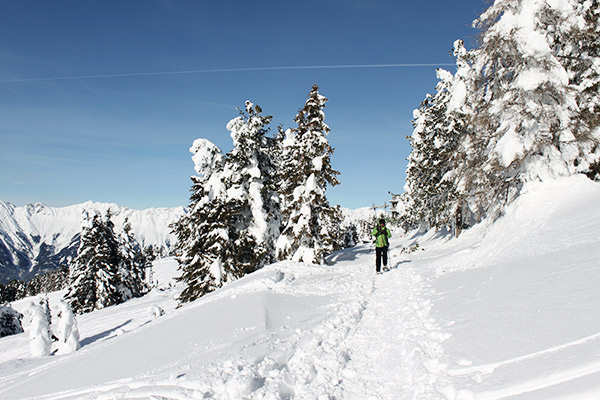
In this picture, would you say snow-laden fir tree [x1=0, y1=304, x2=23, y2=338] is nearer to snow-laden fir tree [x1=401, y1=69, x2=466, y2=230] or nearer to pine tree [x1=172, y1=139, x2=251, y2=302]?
pine tree [x1=172, y1=139, x2=251, y2=302]

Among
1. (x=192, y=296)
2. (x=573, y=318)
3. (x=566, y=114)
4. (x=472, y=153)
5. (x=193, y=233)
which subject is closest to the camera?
(x=573, y=318)

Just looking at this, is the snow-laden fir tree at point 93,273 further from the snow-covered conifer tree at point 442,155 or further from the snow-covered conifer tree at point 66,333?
the snow-covered conifer tree at point 442,155

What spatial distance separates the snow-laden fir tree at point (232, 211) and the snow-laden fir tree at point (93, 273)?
1777cm

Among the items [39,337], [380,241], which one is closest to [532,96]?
[380,241]

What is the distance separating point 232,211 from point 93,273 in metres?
23.9

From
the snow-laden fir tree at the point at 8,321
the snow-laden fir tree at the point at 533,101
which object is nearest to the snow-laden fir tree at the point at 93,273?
the snow-laden fir tree at the point at 8,321

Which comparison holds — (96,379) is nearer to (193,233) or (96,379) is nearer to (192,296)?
(192,296)

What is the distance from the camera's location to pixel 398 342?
21.1ft

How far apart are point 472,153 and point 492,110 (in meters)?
2.36

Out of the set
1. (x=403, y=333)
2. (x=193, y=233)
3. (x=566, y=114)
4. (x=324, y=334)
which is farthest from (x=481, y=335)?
(x=193, y=233)

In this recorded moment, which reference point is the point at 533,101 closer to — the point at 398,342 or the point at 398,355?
the point at 398,342

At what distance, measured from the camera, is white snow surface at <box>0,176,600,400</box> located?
391 centimetres

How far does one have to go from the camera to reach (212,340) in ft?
22.2

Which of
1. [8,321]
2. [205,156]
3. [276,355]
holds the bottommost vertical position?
[8,321]
